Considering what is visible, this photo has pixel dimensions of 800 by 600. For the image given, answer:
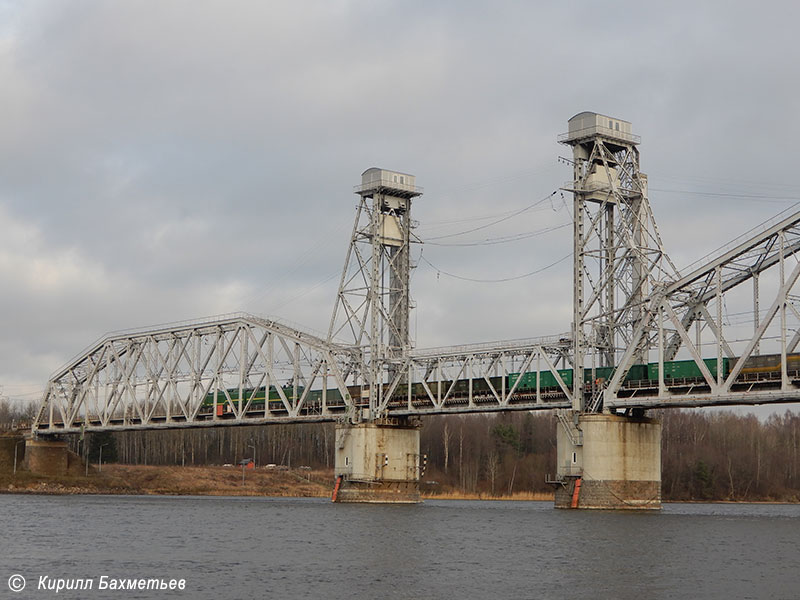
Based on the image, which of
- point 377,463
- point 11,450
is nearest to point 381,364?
point 377,463

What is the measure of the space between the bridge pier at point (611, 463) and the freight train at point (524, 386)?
3.40 meters

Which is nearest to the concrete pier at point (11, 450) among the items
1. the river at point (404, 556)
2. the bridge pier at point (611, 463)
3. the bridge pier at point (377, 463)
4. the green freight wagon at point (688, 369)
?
the bridge pier at point (377, 463)

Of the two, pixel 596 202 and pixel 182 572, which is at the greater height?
pixel 596 202

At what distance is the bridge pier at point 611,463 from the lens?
8831 centimetres

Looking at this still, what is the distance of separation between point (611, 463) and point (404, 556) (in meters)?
36.5

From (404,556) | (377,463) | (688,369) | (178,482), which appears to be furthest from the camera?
(178,482)

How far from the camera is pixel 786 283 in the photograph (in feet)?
254

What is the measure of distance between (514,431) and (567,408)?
8594cm

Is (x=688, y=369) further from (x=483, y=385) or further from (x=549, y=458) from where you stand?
(x=549, y=458)

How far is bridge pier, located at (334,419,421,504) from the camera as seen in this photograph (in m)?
110

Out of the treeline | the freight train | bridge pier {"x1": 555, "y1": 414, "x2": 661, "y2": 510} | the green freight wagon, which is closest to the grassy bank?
the treeline

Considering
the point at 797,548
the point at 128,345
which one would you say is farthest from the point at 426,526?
the point at 128,345

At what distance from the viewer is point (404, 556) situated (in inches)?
2199

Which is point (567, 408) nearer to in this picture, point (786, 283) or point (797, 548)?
point (786, 283)
